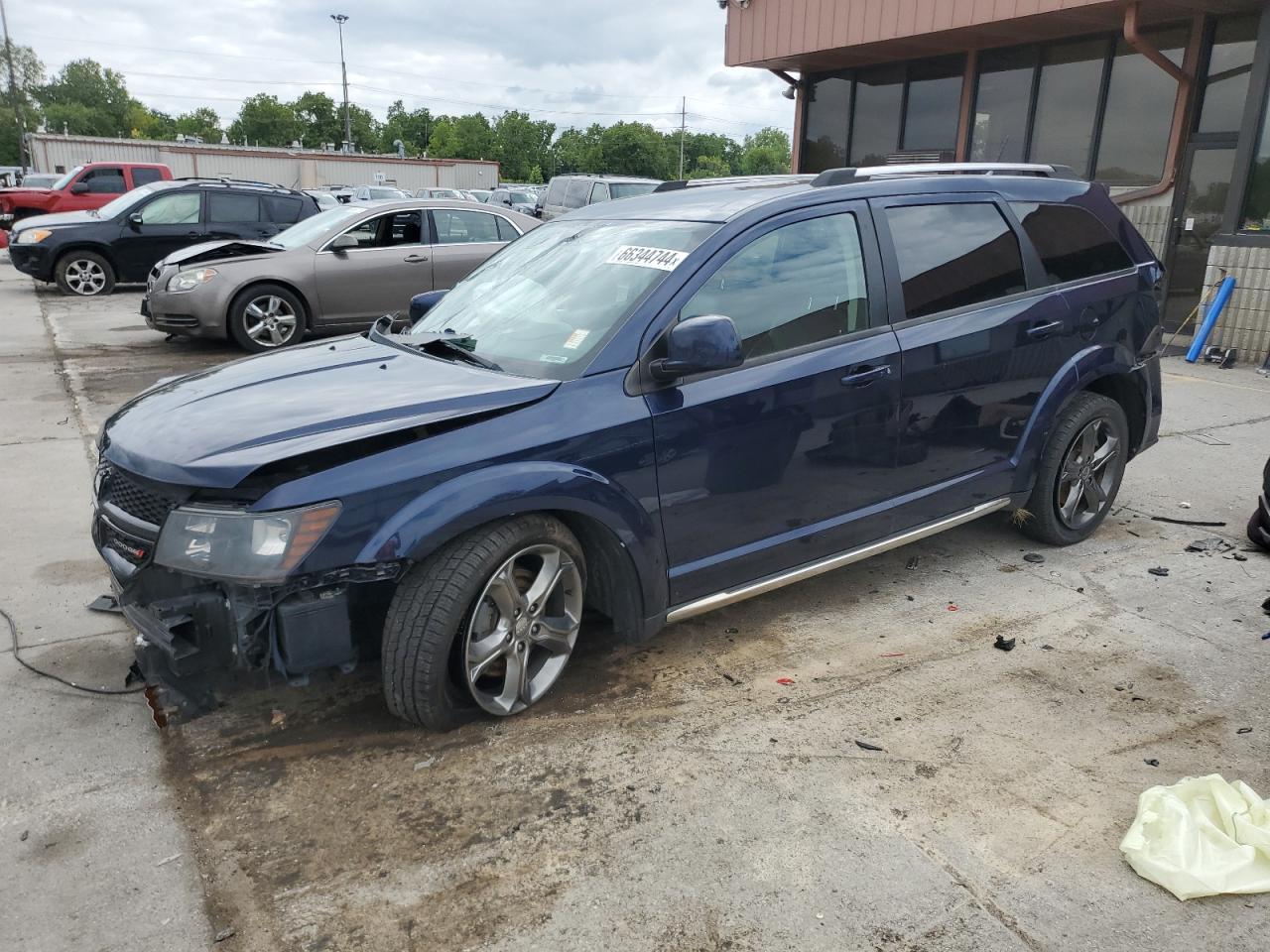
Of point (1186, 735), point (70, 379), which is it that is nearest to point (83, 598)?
point (1186, 735)

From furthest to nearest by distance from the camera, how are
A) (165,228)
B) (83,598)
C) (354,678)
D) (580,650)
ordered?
1. (165,228)
2. (83,598)
3. (580,650)
4. (354,678)

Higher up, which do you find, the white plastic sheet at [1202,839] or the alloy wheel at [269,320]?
the alloy wheel at [269,320]

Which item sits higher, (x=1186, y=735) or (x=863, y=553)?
(x=863, y=553)

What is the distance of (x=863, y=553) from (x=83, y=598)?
11.2 feet

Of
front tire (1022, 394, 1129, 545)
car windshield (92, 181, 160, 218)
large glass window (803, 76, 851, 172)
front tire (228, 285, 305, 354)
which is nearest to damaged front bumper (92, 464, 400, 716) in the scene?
front tire (1022, 394, 1129, 545)

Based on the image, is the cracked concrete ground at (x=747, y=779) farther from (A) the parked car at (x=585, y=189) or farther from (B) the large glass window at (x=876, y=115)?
(A) the parked car at (x=585, y=189)

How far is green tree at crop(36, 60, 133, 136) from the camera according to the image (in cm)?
11219

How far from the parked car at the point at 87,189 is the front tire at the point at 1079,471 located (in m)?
18.0

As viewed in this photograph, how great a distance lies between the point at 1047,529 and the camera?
4.77m

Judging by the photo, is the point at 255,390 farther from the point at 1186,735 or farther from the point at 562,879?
the point at 1186,735

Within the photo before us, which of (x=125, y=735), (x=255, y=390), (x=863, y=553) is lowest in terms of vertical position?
(x=125, y=735)

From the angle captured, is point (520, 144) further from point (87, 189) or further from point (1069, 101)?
point (1069, 101)

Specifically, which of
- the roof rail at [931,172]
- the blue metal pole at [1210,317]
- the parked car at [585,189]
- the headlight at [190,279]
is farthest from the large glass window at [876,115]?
the roof rail at [931,172]

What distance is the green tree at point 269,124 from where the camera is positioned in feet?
353
